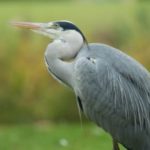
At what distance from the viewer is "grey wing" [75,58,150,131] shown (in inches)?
260

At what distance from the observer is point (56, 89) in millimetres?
11156

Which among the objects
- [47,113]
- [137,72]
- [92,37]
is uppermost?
[137,72]

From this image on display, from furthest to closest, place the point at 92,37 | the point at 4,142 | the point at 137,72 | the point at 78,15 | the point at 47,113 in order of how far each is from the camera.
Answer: the point at 78,15
the point at 92,37
the point at 47,113
the point at 4,142
the point at 137,72

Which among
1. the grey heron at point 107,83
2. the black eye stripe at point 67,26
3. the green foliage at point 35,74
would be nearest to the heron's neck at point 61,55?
the grey heron at point 107,83

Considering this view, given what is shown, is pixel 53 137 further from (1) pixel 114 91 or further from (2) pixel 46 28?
(1) pixel 114 91

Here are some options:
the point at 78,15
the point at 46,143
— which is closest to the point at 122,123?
the point at 46,143

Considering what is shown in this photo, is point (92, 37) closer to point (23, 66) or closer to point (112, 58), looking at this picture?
point (23, 66)

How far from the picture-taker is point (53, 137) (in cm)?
991

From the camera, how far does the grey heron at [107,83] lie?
661 centimetres

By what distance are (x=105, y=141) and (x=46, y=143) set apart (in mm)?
779

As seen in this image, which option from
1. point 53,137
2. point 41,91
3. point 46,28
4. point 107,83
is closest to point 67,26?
point 46,28

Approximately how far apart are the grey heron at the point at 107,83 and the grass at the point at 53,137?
246 centimetres

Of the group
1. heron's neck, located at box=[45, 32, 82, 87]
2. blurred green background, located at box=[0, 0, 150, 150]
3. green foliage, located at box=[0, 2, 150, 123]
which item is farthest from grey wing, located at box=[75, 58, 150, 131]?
green foliage, located at box=[0, 2, 150, 123]

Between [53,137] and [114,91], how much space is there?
3.42 m
